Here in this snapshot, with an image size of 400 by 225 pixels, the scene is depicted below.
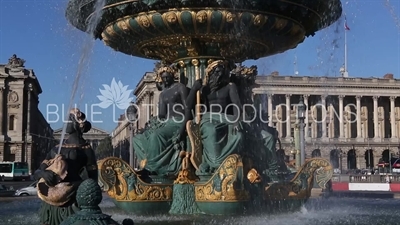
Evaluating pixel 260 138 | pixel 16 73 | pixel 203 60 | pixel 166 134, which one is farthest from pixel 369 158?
pixel 166 134

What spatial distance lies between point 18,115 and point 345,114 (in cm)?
4708

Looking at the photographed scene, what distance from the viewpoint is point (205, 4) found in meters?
7.66

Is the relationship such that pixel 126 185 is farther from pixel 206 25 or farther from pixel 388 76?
pixel 388 76

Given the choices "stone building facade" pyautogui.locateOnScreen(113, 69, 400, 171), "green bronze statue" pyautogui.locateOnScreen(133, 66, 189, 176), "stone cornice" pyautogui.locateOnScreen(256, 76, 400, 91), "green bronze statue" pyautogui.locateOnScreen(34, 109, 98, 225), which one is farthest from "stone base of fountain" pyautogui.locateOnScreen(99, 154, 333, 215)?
"stone cornice" pyautogui.locateOnScreen(256, 76, 400, 91)

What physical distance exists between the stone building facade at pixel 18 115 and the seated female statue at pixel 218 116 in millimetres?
73066

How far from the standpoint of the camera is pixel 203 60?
8.52m

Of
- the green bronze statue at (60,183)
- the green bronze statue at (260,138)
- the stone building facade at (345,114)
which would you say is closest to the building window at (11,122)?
the stone building facade at (345,114)

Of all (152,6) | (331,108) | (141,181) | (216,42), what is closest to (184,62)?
(216,42)

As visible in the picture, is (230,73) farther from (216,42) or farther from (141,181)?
(141,181)

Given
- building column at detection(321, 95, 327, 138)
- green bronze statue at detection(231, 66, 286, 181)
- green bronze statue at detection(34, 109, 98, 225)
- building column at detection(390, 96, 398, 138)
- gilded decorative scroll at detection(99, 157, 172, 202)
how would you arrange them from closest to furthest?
1. green bronze statue at detection(34, 109, 98, 225)
2. gilded decorative scroll at detection(99, 157, 172, 202)
3. green bronze statue at detection(231, 66, 286, 181)
4. building column at detection(321, 95, 327, 138)
5. building column at detection(390, 96, 398, 138)

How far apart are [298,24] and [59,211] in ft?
16.8

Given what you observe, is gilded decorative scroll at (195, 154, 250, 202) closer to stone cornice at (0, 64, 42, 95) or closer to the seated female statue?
the seated female statue

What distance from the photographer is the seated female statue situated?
7.67 metres

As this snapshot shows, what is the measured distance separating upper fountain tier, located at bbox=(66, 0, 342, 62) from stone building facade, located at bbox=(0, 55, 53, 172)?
72.3 meters
